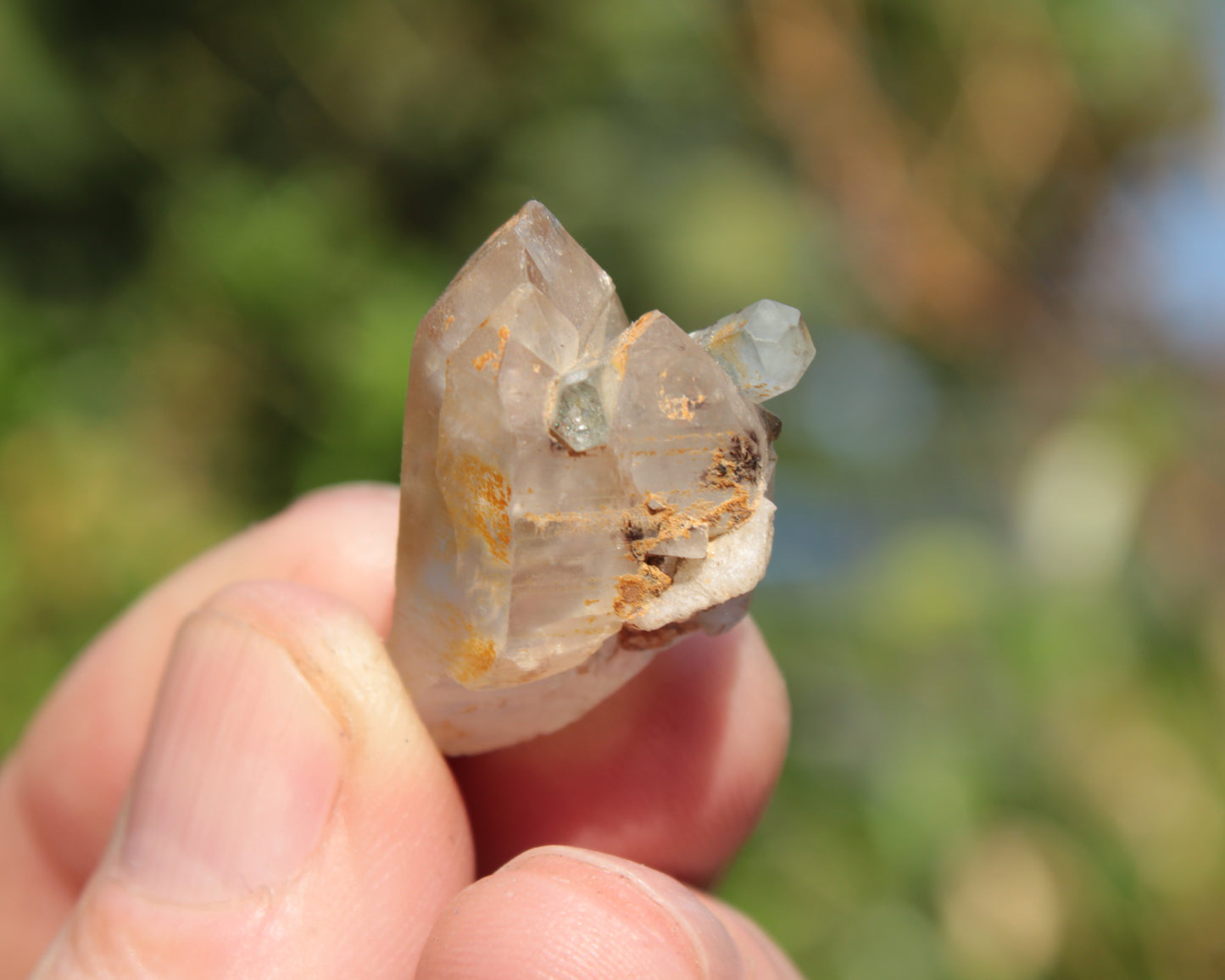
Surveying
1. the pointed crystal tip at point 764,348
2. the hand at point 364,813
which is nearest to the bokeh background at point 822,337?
the hand at point 364,813

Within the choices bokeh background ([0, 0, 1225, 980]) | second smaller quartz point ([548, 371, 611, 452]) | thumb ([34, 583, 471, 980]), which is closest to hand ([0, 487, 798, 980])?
thumb ([34, 583, 471, 980])

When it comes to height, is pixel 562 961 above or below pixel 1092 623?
above

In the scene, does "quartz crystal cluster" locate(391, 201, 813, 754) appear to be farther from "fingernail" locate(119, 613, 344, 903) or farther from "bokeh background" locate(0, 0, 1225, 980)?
"bokeh background" locate(0, 0, 1225, 980)

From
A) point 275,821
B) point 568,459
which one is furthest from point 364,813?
point 568,459

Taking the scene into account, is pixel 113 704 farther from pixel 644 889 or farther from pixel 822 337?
pixel 822 337

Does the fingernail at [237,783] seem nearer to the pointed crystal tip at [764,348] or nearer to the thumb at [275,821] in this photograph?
the thumb at [275,821]

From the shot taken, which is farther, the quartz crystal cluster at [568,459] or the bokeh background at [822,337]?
the bokeh background at [822,337]

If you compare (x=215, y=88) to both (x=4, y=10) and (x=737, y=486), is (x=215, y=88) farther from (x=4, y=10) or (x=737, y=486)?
(x=737, y=486)

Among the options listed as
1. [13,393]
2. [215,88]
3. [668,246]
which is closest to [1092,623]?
[668,246]
